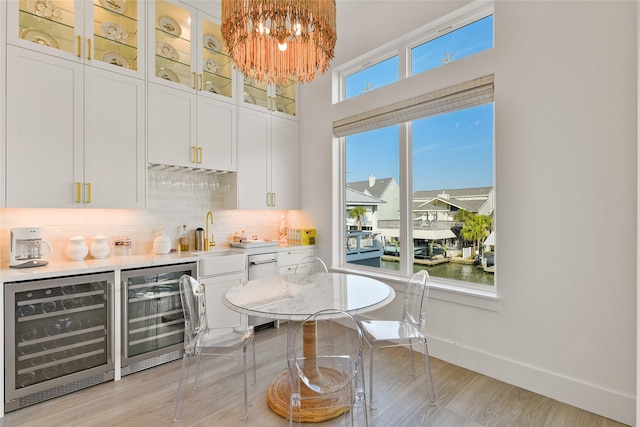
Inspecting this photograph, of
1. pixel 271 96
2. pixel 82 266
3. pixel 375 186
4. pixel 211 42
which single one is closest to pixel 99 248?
pixel 82 266

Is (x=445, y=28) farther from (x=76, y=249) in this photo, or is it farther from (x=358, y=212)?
(x=76, y=249)

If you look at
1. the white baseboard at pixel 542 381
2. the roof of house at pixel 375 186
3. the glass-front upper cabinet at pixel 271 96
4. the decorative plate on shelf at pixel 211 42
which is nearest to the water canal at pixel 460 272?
the white baseboard at pixel 542 381

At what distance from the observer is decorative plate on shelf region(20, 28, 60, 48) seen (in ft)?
8.16

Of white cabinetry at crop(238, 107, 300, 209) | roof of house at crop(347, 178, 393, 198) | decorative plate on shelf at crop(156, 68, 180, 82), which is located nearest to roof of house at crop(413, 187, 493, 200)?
roof of house at crop(347, 178, 393, 198)

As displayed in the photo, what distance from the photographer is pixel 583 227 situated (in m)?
2.23

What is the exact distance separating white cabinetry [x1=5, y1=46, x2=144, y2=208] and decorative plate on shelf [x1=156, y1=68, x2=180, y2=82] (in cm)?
27

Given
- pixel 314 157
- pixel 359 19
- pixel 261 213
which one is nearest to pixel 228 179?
pixel 261 213

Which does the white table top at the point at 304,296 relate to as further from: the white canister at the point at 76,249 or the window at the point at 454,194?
the white canister at the point at 76,249

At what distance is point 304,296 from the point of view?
2.16 meters

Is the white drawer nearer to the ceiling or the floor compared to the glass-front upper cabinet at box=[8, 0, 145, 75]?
nearer to the floor

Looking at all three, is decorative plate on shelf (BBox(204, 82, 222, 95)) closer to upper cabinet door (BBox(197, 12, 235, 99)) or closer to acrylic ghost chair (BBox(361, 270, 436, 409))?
upper cabinet door (BBox(197, 12, 235, 99))

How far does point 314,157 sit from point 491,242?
7.61ft

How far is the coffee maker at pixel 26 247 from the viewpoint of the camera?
97.4 inches

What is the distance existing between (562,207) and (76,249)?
3861mm
